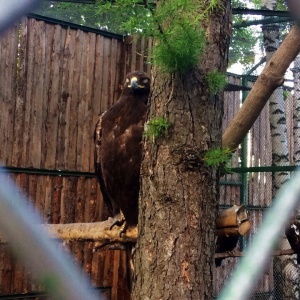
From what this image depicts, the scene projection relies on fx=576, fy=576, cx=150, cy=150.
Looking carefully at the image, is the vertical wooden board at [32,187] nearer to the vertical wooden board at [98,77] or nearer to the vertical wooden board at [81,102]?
the vertical wooden board at [81,102]

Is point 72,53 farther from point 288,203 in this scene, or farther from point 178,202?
point 288,203

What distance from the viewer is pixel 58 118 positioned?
4.69 m

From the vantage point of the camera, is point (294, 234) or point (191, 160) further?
point (294, 234)

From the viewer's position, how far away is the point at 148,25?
Answer: 6.51 feet

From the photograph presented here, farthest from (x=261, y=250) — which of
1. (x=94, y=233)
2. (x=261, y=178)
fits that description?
(x=261, y=178)

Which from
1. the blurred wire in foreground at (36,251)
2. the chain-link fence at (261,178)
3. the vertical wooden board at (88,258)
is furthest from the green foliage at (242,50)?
the blurred wire in foreground at (36,251)

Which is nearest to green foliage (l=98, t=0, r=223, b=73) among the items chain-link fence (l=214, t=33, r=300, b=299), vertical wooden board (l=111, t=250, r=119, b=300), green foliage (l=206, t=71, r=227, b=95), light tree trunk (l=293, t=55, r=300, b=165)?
green foliage (l=206, t=71, r=227, b=95)

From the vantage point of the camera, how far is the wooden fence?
443cm

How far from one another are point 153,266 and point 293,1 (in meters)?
1.56

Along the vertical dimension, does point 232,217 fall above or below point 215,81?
below

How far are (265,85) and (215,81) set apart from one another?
305 millimetres

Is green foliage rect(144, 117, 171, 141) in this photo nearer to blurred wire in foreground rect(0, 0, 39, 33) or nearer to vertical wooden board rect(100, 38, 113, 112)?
blurred wire in foreground rect(0, 0, 39, 33)

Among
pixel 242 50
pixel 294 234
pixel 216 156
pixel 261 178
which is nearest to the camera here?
pixel 216 156

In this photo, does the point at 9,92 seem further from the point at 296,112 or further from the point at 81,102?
the point at 296,112
